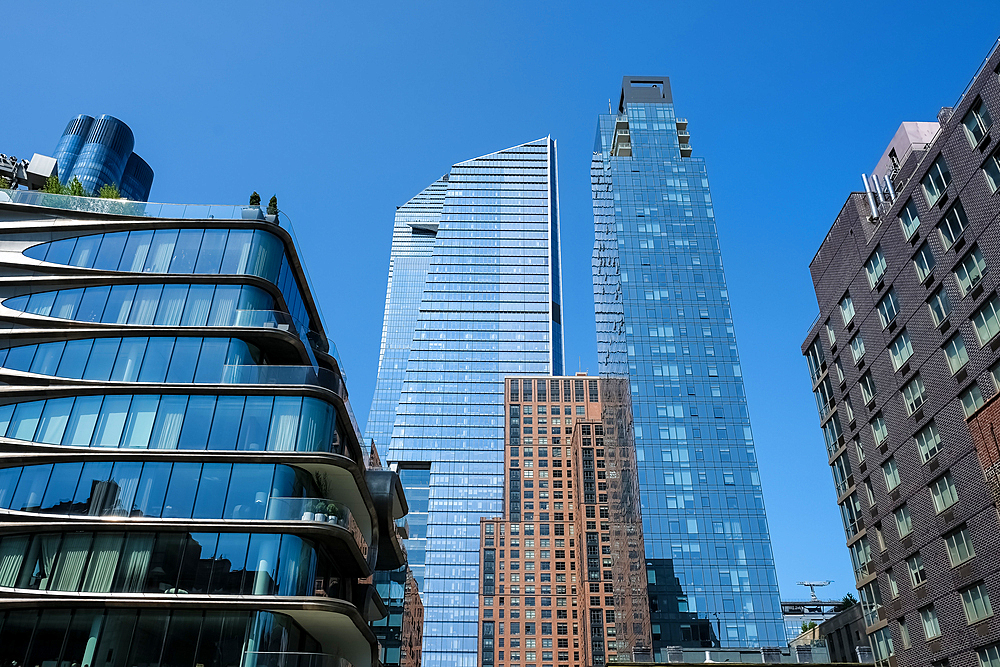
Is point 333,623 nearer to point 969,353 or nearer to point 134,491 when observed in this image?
point 134,491

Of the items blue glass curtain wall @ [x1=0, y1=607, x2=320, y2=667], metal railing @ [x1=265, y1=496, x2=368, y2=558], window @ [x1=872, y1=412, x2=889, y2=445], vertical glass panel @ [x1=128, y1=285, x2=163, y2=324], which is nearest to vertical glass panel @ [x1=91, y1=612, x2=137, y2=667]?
blue glass curtain wall @ [x1=0, y1=607, x2=320, y2=667]

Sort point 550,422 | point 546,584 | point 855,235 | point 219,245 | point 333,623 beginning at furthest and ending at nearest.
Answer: point 550,422 < point 546,584 < point 855,235 < point 219,245 < point 333,623

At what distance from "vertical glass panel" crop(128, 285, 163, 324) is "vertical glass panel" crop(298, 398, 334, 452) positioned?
28.4 ft

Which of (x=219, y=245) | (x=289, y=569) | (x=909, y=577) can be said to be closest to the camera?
(x=289, y=569)

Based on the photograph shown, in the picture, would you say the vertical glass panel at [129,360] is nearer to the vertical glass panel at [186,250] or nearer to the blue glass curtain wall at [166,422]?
the blue glass curtain wall at [166,422]

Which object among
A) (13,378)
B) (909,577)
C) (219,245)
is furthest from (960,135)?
(13,378)

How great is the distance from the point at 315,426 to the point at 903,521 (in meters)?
32.0

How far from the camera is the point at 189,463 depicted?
32125mm

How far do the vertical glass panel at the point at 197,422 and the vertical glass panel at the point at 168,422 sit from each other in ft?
0.80

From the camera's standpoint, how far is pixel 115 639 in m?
28.3

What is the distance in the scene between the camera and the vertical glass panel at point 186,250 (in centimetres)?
3712

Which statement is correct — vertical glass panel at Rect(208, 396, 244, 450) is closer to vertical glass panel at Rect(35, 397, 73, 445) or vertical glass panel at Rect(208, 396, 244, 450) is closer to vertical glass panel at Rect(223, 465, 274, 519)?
vertical glass panel at Rect(223, 465, 274, 519)

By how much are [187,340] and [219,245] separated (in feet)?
17.2

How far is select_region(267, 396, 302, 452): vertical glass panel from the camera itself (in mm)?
33250
